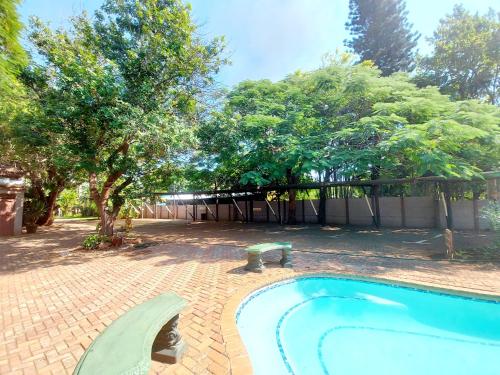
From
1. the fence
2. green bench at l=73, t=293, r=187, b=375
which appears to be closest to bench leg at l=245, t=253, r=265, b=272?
green bench at l=73, t=293, r=187, b=375

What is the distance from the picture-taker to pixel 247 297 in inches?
183

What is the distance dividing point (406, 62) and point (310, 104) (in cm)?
1384

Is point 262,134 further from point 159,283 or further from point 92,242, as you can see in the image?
point 92,242

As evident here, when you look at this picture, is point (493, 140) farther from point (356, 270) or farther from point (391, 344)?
point (391, 344)

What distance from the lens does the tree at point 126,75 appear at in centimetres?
708

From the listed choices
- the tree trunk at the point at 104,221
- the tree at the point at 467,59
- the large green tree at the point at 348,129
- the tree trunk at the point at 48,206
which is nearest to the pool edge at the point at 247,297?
the large green tree at the point at 348,129

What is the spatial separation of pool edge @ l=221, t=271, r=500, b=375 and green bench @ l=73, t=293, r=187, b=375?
0.65 metres

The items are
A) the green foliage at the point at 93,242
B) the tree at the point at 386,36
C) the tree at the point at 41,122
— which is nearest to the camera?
the tree at the point at 41,122

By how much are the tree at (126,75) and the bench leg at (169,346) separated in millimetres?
5909

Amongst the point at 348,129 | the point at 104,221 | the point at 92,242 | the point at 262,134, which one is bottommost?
the point at 92,242

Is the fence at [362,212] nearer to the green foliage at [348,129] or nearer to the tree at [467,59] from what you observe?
the green foliage at [348,129]

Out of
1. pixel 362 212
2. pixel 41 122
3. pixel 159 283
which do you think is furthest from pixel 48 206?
pixel 362 212

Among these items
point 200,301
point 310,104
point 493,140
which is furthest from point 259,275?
point 310,104

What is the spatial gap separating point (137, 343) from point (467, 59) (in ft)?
71.1
